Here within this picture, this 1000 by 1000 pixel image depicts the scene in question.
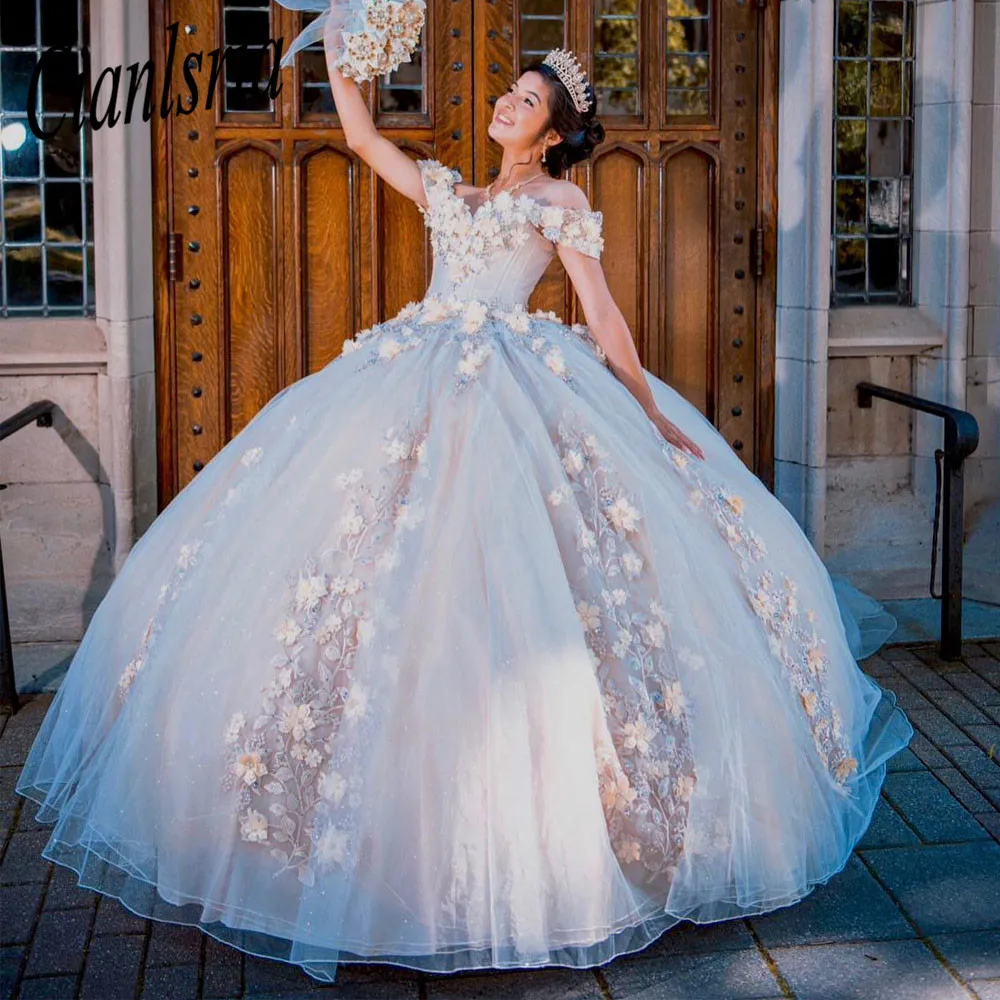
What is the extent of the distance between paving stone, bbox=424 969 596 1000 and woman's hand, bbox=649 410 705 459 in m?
1.35

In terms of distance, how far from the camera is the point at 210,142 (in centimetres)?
543

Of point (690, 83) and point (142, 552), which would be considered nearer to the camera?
point (142, 552)

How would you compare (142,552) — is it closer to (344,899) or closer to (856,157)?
(344,899)

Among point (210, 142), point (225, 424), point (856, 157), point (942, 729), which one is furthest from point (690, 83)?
point (942, 729)

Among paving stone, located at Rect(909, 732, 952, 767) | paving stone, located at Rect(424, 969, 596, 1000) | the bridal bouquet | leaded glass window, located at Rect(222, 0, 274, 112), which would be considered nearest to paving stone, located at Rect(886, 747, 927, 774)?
paving stone, located at Rect(909, 732, 952, 767)

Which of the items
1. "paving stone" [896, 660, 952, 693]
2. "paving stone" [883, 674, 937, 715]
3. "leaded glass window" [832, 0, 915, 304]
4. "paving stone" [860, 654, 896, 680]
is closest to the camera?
"paving stone" [883, 674, 937, 715]

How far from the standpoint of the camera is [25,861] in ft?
12.3

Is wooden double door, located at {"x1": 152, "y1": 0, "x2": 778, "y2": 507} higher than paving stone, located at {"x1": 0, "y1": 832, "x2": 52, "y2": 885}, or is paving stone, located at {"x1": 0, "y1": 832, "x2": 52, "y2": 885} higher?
wooden double door, located at {"x1": 152, "y1": 0, "x2": 778, "y2": 507}

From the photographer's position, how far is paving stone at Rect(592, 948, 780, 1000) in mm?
3129

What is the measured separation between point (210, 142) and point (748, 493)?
8.15 ft

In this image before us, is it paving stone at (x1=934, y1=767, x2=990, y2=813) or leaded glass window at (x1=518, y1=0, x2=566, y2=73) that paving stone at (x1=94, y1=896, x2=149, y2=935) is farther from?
leaded glass window at (x1=518, y1=0, x2=566, y2=73)

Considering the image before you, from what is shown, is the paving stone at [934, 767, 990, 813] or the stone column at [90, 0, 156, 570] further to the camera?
the stone column at [90, 0, 156, 570]

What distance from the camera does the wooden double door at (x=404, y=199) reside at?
5.43 meters

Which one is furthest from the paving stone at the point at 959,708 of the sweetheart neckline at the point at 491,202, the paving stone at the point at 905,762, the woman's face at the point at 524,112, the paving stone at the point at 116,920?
the paving stone at the point at 116,920
